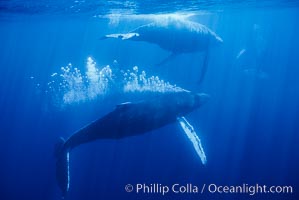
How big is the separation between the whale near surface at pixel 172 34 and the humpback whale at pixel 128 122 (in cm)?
284

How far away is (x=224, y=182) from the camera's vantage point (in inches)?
884

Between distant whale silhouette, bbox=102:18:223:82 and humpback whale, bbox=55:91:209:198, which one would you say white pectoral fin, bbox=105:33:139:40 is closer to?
distant whale silhouette, bbox=102:18:223:82

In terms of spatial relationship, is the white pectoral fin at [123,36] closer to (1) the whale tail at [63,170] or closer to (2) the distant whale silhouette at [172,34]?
(2) the distant whale silhouette at [172,34]

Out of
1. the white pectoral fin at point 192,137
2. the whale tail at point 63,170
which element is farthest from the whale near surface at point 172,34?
the whale tail at point 63,170

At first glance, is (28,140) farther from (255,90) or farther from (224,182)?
(255,90)

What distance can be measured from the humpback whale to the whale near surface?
9.33 feet

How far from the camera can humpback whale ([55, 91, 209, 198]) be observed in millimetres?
10008

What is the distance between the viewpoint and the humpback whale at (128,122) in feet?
32.8

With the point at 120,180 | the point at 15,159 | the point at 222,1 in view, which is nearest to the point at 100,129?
the point at 120,180

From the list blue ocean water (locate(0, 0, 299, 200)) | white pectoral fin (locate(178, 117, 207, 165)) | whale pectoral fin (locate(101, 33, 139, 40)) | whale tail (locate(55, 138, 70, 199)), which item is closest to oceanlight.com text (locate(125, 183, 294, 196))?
blue ocean water (locate(0, 0, 299, 200))

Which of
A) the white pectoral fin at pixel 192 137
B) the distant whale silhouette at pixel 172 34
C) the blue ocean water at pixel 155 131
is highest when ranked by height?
the distant whale silhouette at pixel 172 34

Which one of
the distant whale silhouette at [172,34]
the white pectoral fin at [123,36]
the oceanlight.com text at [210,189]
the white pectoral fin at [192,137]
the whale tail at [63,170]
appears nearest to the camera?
the whale tail at [63,170]

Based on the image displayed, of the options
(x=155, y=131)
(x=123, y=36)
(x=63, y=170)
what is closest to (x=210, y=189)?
(x=155, y=131)

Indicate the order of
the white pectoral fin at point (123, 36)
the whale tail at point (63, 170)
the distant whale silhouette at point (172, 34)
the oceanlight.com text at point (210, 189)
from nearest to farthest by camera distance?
the whale tail at point (63, 170) < the white pectoral fin at point (123, 36) < the distant whale silhouette at point (172, 34) < the oceanlight.com text at point (210, 189)
